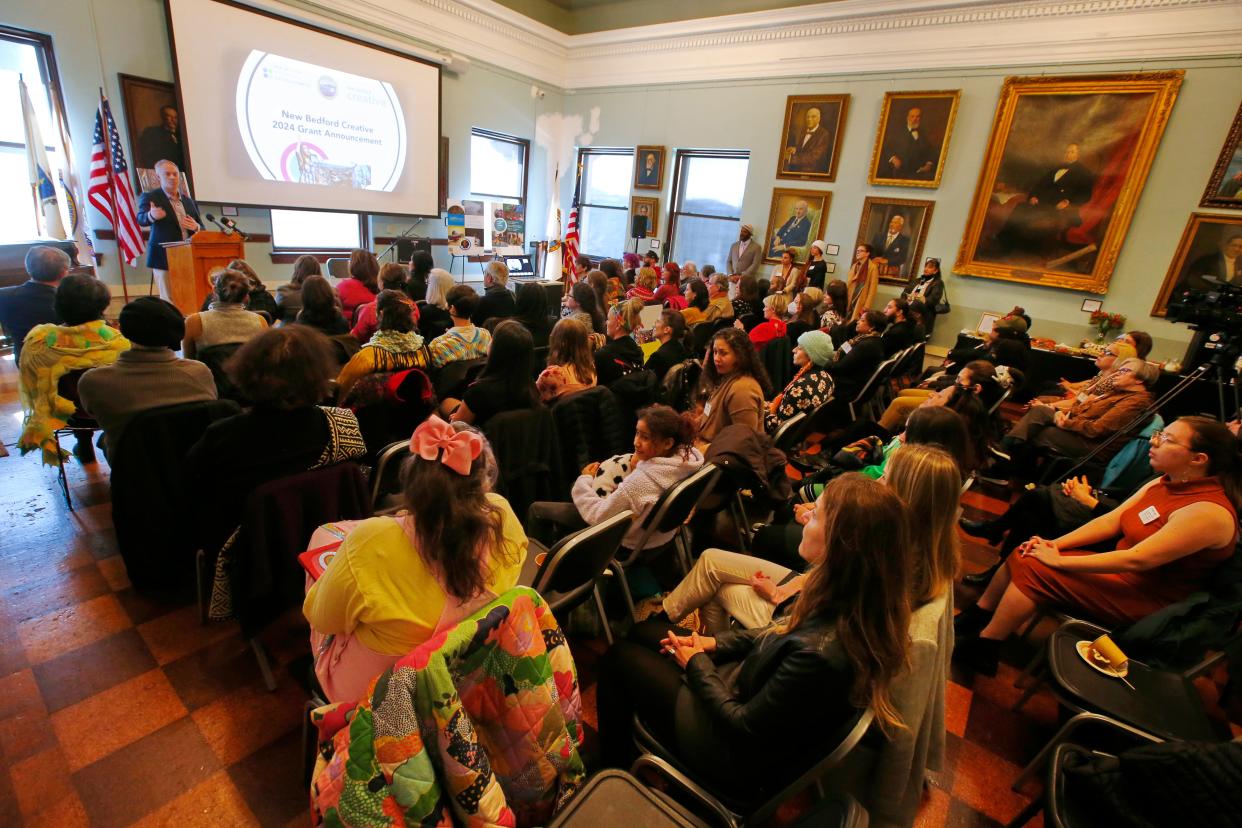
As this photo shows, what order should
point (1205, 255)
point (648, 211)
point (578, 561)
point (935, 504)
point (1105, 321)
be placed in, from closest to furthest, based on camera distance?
point (935, 504), point (578, 561), point (1205, 255), point (1105, 321), point (648, 211)

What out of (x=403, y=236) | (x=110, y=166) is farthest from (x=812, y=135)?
(x=110, y=166)

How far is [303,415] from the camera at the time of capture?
5.69 ft

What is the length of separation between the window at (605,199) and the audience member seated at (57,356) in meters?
7.53

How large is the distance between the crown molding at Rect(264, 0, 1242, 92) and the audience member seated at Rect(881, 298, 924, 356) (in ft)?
11.6

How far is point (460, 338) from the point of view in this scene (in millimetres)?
3031

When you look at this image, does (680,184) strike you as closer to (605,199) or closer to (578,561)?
(605,199)

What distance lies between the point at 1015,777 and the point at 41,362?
4.17 meters

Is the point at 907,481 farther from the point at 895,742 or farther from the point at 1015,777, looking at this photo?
the point at 1015,777

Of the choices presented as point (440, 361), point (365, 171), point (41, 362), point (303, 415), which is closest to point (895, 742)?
point (303, 415)

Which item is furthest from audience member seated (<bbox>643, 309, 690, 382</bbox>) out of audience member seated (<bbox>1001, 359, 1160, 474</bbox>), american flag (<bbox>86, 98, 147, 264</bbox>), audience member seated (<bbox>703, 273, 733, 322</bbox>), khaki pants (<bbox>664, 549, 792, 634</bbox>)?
american flag (<bbox>86, 98, 147, 264</bbox>)

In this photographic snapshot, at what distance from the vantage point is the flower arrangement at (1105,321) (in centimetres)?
567

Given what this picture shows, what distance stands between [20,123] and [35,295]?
307cm

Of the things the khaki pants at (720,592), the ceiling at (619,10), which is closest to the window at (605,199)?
the ceiling at (619,10)

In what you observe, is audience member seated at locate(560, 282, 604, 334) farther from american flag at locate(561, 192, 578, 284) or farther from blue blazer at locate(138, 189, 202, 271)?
american flag at locate(561, 192, 578, 284)
